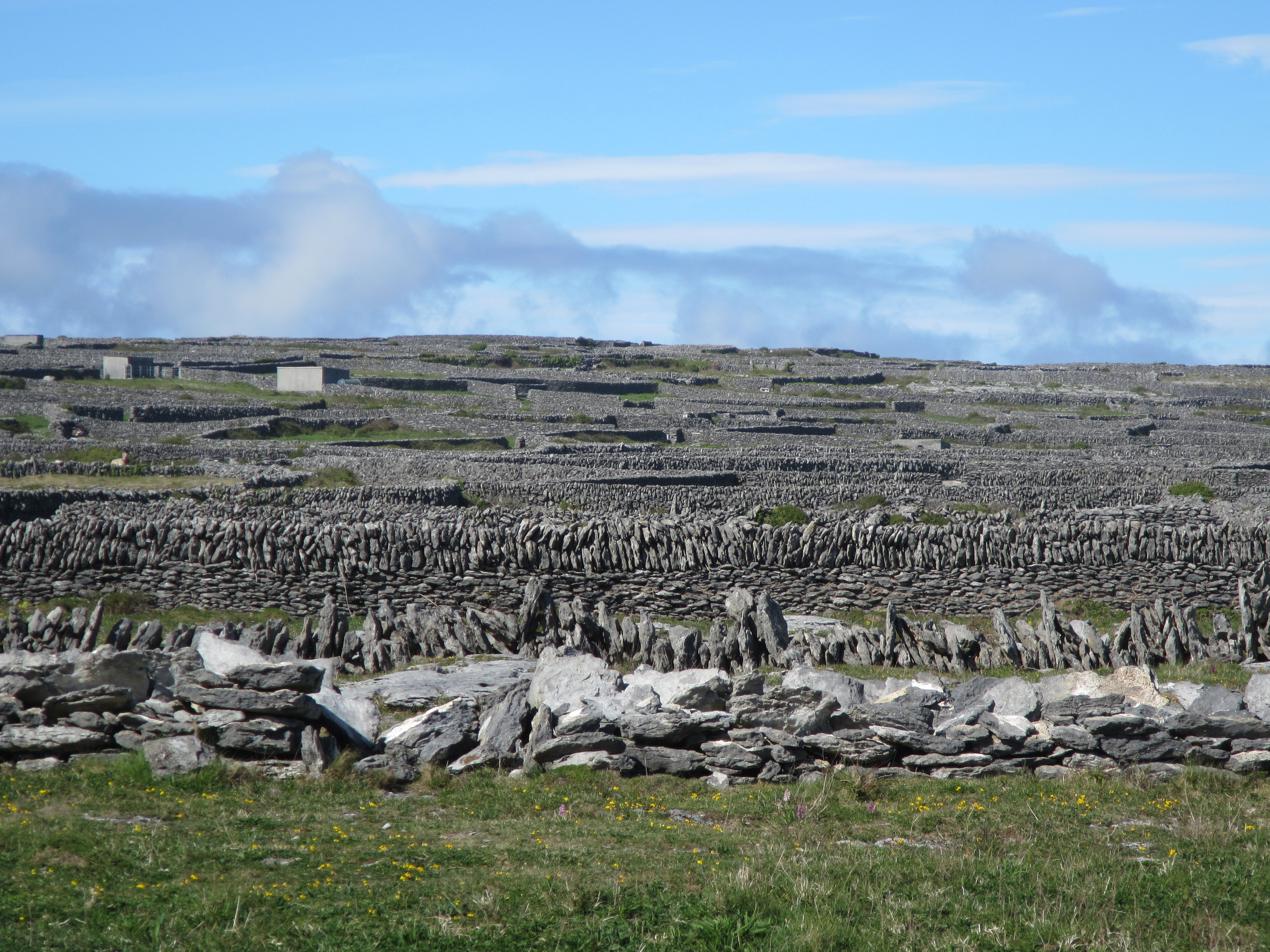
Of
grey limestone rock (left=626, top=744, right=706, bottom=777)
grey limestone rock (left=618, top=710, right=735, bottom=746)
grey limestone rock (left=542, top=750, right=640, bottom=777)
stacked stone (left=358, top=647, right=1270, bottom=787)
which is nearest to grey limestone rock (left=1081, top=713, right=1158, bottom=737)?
stacked stone (left=358, top=647, right=1270, bottom=787)

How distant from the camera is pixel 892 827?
26.9 feet

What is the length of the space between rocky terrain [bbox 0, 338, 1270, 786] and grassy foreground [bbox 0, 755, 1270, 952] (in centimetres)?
51

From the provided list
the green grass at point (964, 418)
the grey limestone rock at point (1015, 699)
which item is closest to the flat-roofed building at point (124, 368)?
the green grass at point (964, 418)

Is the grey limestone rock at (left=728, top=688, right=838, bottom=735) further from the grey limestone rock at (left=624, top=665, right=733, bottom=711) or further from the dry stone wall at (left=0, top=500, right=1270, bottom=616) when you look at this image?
the dry stone wall at (left=0, top=500, right=1270, bottom=616)

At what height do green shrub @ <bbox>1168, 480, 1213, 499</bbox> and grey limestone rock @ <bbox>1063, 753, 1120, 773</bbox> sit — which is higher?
green shrub @ <bbox>1168, 480, 1213, 499</bbox>

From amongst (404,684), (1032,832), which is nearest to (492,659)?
(404,684)

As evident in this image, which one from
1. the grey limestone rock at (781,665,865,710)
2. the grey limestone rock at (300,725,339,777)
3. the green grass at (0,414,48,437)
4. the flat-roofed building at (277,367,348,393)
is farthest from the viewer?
the flat-roofed building at (277,367,348,393)

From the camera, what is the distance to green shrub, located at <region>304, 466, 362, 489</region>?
1495 inches

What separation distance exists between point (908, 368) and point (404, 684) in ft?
427

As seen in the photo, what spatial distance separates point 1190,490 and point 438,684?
36.9 metres

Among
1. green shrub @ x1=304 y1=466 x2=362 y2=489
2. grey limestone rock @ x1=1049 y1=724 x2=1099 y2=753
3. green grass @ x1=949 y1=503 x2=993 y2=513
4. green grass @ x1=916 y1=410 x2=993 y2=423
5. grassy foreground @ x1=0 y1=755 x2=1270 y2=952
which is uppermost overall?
green grass @ x1=916 y1=410 x2=993 y2=423

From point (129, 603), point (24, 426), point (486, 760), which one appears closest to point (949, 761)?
point (486, 760)

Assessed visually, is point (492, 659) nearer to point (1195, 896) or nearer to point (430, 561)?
point (430, 561)

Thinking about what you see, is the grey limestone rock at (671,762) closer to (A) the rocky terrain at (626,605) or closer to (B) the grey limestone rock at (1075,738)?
(A) the rocky terrain at (626,605)
